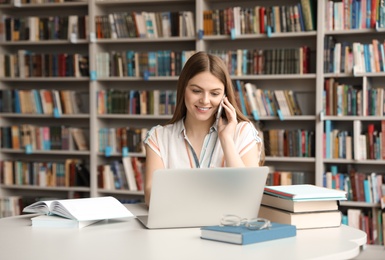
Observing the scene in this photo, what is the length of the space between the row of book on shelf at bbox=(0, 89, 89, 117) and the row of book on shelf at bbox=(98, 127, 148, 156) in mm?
346

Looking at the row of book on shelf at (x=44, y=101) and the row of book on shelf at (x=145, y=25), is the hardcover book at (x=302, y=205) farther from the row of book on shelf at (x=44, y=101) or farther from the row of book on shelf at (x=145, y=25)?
the row of book on shelf at (x=44, y=101)

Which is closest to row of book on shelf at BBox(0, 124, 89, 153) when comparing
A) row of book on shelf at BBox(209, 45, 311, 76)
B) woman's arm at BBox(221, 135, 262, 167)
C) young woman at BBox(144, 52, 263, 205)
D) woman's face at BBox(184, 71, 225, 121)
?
row of book on shelf at BBox(209, 45, 311, 76)

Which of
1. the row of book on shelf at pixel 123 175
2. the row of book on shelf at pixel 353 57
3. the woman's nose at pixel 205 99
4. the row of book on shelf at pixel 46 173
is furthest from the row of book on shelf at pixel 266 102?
the woman's nose at pixel 205 99

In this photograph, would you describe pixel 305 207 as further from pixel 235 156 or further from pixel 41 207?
pixel 41 207

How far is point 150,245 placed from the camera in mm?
1648

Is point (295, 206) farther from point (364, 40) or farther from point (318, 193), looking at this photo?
point (364, 40)

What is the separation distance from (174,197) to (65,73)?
3.45 m

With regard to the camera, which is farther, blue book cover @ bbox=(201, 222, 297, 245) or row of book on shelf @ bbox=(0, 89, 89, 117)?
row of book on shelf @ bbox=(0, 89, 89, 117)

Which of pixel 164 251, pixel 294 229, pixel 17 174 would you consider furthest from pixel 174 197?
pixel 17 174

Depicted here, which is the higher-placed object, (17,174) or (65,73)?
(65,73)

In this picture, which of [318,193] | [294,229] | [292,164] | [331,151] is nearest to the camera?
[294,229]

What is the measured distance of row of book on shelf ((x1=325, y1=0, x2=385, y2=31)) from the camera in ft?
13.9

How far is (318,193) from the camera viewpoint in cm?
188

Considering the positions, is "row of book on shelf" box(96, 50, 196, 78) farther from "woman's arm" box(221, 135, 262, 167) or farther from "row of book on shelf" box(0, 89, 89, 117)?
"woman's arm" box(221, 135, 262, 167)
